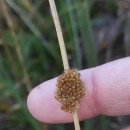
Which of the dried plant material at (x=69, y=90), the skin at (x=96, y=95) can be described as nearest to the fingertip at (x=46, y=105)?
the skin at (x=96, y=95)

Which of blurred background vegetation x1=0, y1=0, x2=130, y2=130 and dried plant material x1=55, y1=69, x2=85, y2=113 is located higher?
blurred background vegetation x1=0, y1=0, x2=130, y2=130

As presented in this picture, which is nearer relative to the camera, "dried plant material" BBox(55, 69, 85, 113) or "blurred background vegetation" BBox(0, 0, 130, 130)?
"dried plant material" BBox(55, 69, 85, 113)

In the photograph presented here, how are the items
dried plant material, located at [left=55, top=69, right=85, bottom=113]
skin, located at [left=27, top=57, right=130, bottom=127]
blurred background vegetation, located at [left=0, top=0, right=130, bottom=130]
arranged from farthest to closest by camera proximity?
blurred background vegetation, located at [left=0, top=0, right=130, bottom=130] → skin, located at [left=27, top=57, right=130, bottom=127] → dried plant material, located at [left=55, top=69, right=85, bottom=113]

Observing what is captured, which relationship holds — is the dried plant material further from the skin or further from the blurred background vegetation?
the blurred background vegetation

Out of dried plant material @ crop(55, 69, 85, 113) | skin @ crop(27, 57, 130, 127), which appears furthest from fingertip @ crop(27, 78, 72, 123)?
dried plant material @ crop(55, 69, 85, 113)

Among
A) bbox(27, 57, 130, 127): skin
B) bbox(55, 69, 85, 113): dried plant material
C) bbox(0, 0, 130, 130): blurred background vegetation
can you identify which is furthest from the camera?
bbox(0, 0, 130, 130): blurred background vegetation

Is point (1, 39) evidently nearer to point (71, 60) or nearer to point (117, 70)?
point (71, 60)

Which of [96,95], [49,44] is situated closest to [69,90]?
[96,95]

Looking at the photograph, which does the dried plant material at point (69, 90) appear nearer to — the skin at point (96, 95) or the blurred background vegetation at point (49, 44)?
the skin at point (96, 95)

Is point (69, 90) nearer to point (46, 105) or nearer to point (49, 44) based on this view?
point (46, 105)
